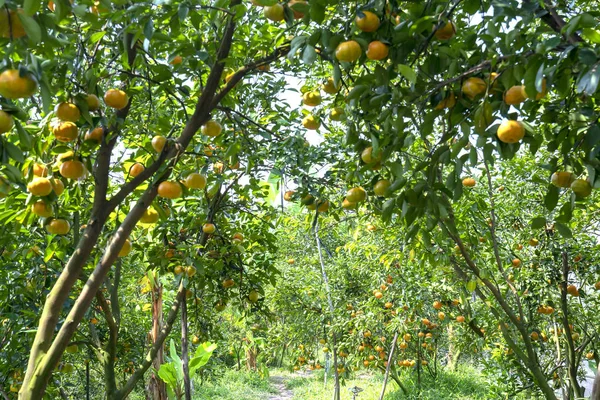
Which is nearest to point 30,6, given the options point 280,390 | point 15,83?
point 15,83

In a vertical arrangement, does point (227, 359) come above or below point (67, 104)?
below

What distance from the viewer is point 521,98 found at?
44.9 inches

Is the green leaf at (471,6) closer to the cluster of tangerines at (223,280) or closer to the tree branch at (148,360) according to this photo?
the cluster of tangerines at (223,280)

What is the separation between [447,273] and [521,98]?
2.70m

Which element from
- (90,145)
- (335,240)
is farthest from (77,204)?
(335,240)

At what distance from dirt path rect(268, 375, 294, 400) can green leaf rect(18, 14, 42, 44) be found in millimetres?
11051

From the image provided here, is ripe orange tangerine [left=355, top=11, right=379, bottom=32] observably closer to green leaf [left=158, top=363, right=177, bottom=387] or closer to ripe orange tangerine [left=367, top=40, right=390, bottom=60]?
ripe orange tangerine [left=367, top=40, right=390, bottom=60]

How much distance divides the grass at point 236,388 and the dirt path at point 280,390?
0.18 metres

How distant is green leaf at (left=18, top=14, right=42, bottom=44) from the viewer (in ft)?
3.09

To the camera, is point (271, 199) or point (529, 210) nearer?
point (271, 199)

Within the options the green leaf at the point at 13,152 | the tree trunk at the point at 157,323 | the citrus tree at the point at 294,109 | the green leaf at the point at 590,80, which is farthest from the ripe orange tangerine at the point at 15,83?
the tree trunk at the point at 157,323

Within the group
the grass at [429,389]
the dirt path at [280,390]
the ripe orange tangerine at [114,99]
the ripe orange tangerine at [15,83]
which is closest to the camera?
the ripe orange tangerine at [15,83]

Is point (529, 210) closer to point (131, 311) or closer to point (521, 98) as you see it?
point (521, 98)

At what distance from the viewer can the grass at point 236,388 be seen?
10859mm
